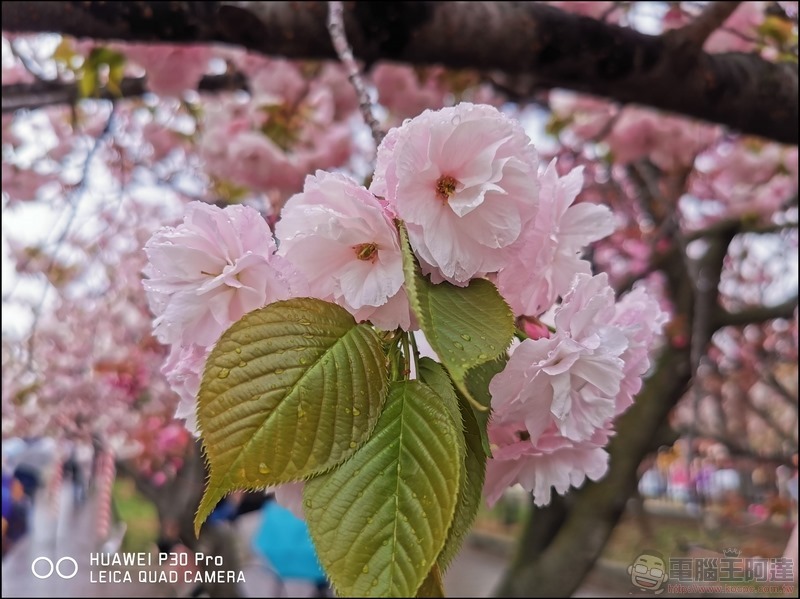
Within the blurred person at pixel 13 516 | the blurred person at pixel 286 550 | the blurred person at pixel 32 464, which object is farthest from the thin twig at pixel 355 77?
the blurred person at pixel 32 464

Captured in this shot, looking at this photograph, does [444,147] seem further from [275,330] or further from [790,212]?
[790,212]

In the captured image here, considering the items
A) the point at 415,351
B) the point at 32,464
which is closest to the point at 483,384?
the point at 415,351

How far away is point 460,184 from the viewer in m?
0.39

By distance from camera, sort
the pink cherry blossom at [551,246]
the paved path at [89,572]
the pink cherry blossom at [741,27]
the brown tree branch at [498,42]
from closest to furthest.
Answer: the pink cherry blossom at [551,246] < the brown tree branch at [498,42] < the paved path at [89,572] < the pink cherry blossom at [741,27]

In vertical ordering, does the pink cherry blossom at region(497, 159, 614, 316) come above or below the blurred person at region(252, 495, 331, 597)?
above

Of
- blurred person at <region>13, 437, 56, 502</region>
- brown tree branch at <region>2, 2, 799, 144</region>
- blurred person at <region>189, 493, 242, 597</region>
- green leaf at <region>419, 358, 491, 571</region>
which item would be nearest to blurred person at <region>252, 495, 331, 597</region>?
blurred person at <region>189, 493, 242, 597</region>

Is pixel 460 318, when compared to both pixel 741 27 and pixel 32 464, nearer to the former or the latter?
pixel 741 27

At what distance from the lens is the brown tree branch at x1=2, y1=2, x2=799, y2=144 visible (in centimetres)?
100

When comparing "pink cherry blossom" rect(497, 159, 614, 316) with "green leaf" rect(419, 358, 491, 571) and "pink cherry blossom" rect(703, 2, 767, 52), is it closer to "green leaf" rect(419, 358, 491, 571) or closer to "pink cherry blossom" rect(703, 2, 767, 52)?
"green leaf" rect(419, 358, 491, 571)

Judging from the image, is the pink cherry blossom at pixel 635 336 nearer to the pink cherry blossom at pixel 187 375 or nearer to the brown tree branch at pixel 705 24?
the pink cherry blossom at pixel 187 375

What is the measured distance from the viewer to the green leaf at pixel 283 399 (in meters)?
0.33

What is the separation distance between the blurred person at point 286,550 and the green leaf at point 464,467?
1755 millimetres

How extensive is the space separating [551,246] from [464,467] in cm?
17

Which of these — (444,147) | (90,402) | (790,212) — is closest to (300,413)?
(444,147)
